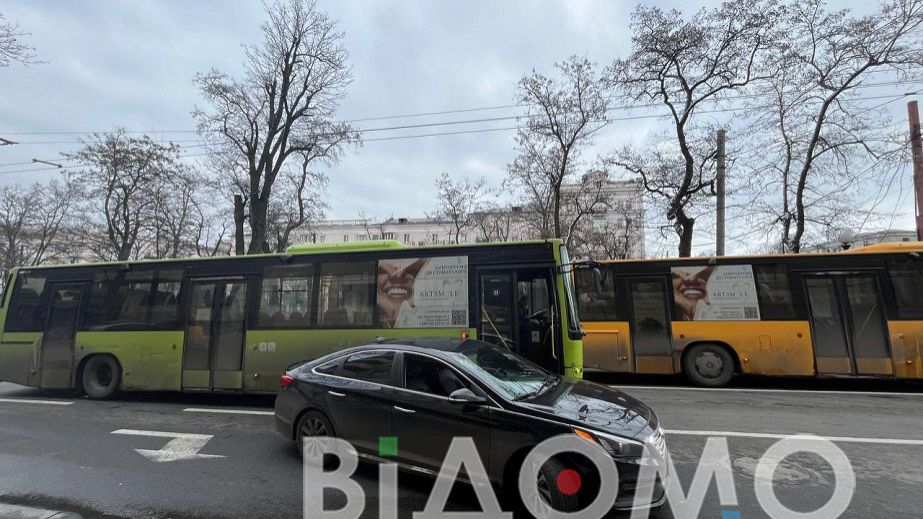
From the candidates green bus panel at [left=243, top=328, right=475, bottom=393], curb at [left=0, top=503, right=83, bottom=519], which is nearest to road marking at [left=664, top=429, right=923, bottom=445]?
green bus panel at [left=243, top=328, right=475, bottom=393]

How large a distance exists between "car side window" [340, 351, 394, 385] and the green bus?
2663 mm

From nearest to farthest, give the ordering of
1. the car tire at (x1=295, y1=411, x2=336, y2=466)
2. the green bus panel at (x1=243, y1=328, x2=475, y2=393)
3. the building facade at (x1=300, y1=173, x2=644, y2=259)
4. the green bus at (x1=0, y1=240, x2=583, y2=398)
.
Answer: the car tire at (x1=295, y1=411, x2=336, y2=466), the green bus at (x1=0, y1=240, x2=583, y2=398), the green bus panel at (x1=243, y1=328, x2=475, y2=393), the building facade at (x1=300, y1=173, x2=644, y2=259)

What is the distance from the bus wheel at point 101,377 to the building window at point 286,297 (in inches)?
143

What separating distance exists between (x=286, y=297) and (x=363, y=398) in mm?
4624

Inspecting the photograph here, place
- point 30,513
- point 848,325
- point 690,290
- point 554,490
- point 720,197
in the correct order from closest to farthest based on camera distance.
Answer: point 554,490 < point 30,513 < point 848,325 < point 690,290 < point 720,197

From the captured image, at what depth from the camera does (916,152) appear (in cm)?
1202

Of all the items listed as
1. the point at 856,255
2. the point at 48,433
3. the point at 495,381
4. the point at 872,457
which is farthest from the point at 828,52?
the point at 48,433

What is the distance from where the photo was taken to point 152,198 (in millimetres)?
29844

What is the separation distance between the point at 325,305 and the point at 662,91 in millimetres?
15812

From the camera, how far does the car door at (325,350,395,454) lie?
4938 mm

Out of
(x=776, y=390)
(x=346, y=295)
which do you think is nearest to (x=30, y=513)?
(x=346, y=295)

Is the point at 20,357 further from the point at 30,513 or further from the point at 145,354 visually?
the point at 30,513

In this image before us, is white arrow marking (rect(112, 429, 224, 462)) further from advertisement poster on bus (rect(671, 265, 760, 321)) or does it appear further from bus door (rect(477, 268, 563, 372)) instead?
advertisement poster on bus (rect(671, 265, 760, 321))

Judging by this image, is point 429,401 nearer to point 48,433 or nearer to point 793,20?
point 48,433
